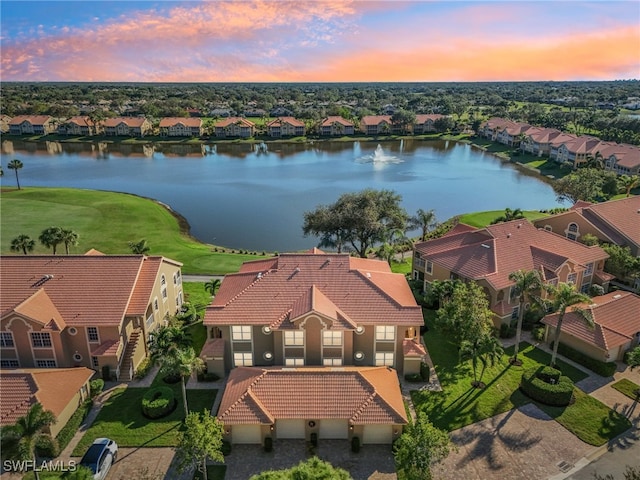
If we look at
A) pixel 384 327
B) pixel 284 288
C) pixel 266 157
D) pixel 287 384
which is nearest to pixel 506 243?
pixel 384 327

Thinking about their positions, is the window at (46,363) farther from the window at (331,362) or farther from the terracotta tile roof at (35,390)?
the window at (331,362)

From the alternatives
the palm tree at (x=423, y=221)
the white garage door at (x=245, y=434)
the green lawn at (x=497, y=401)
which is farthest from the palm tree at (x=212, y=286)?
the palm tree at (x=423, y=221)

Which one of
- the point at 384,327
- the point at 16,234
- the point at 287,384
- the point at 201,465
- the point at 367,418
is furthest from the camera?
the point at 16,234

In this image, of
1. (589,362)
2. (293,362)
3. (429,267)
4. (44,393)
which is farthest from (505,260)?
(44,393)

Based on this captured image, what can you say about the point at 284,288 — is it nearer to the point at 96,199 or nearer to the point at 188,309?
the point at 188,309

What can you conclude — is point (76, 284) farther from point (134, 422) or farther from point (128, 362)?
point (134, 422)
